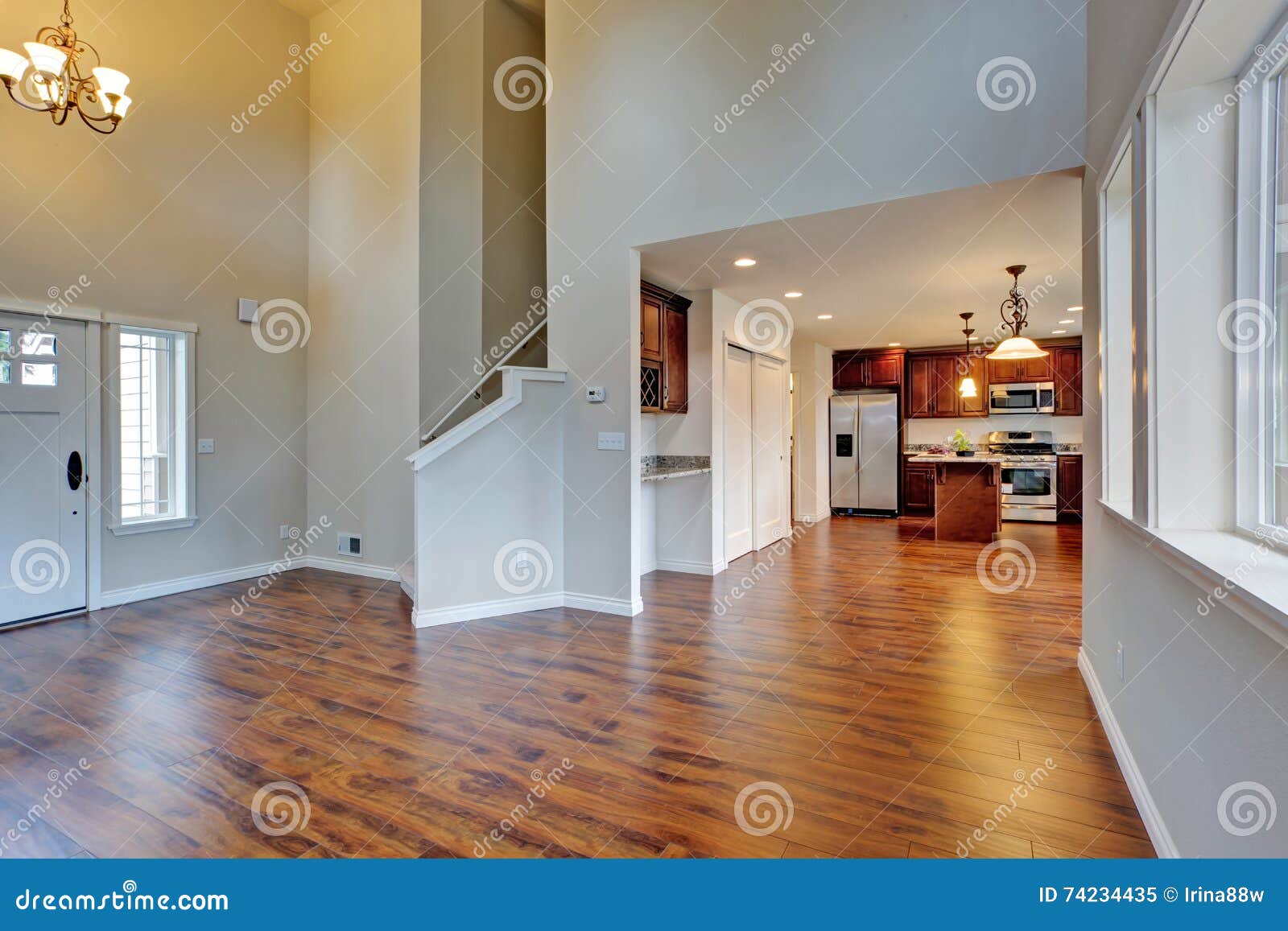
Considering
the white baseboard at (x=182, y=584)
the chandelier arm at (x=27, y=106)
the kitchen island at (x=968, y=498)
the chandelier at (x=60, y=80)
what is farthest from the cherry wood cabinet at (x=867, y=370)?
the chandelier arm at (x=27, y=106)

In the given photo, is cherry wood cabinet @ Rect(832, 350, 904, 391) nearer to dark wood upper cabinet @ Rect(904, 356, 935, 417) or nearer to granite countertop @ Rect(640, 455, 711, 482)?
dark wood upper cabinet @ Rect(904, 356, 935, 417)

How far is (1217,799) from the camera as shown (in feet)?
4.38

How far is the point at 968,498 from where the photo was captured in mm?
7145

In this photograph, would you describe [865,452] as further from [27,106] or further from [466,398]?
[27,106]

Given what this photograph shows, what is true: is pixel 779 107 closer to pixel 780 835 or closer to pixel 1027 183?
pixel 1027 183

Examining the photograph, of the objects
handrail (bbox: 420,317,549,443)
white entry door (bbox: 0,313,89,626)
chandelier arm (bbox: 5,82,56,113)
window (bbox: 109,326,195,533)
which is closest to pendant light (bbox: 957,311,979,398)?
handrail (bbox: 420,317,549,443)

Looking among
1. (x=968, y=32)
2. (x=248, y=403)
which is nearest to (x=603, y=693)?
(x=968, y=32)

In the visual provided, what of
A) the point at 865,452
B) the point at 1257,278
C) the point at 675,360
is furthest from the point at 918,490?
the point at 1257,278

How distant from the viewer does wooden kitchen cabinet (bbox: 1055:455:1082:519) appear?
8.30 metres

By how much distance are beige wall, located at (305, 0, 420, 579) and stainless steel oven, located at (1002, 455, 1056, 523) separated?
7.49m

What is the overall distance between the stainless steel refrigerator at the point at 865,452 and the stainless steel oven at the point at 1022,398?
4.24 feet

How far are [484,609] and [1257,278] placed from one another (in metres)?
3.93

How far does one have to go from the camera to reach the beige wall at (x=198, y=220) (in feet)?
13.7

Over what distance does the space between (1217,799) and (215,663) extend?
4.05m
